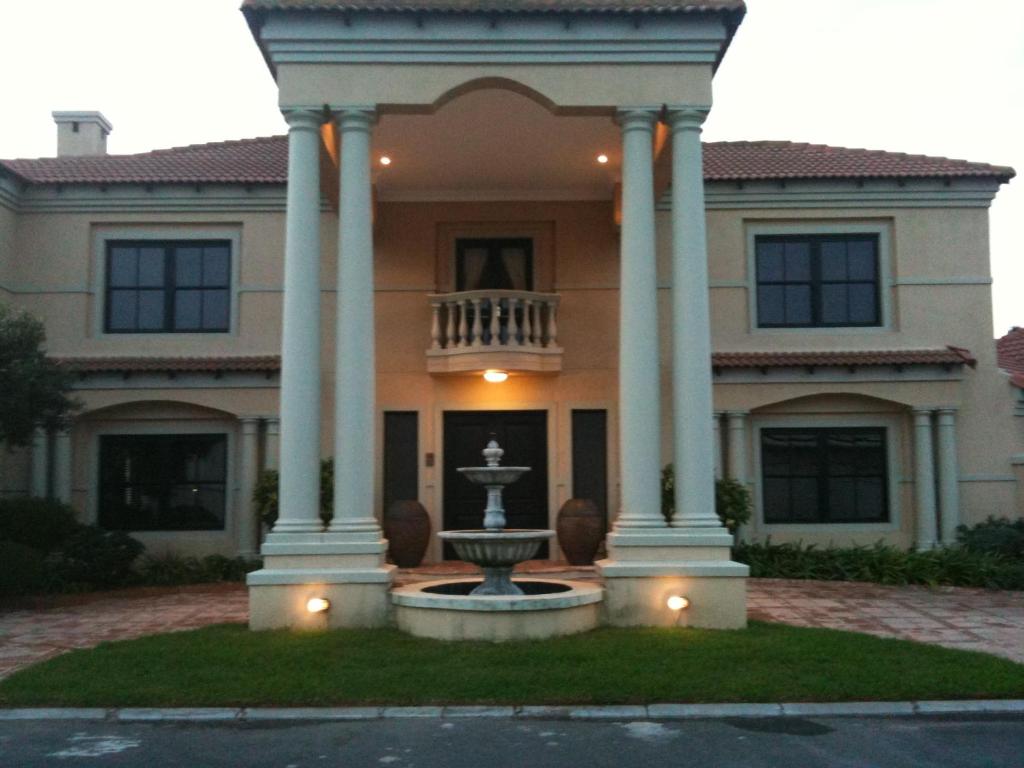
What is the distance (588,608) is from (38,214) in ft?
39.5

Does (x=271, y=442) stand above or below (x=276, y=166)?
below

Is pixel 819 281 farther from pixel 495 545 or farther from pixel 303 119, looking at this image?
pixel 303 119

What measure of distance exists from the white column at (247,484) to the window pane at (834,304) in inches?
374

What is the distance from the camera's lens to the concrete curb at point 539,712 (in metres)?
8.41

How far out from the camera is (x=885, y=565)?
53.0ft

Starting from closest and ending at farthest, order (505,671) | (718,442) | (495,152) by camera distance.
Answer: (505,671) < (495,152) < (718,442)

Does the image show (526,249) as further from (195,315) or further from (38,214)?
(38,214)

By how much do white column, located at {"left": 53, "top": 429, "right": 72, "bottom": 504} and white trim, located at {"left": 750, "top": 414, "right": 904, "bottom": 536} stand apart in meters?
11.0

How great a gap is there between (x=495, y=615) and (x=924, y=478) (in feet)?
31.2

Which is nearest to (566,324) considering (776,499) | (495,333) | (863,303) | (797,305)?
(495,333)

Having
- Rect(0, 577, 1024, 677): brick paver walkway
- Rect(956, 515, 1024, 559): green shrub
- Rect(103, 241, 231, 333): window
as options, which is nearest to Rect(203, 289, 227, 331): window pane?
Rect(103, 241, 231, 333): window

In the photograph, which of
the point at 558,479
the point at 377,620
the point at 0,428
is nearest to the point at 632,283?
the point at 377,620

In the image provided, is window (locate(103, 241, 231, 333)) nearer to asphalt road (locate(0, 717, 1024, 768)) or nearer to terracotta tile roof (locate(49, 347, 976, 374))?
terracotta tile roof (locate(49, 347, 976, 374))

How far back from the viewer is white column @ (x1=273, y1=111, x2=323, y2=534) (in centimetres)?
1168
